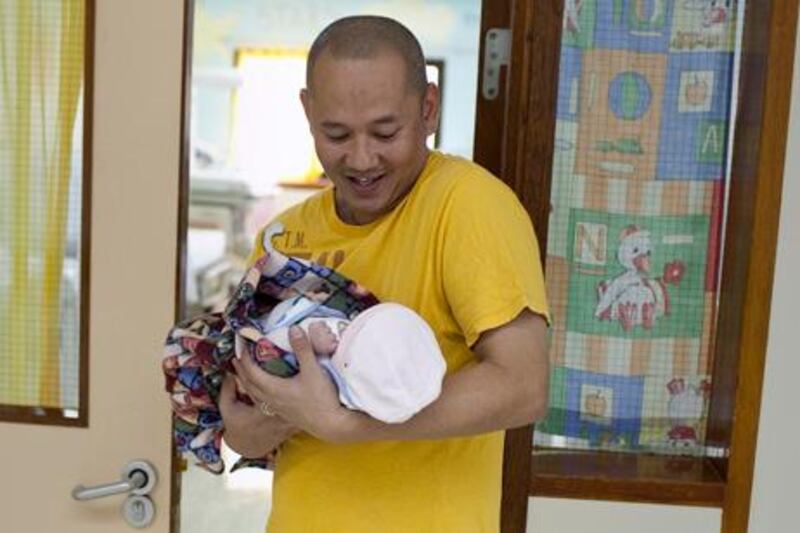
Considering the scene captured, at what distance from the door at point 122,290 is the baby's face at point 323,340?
0.66 m

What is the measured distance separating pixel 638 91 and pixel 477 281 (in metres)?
0.63

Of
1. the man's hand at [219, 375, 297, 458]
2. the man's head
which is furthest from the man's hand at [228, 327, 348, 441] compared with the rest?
the man's head

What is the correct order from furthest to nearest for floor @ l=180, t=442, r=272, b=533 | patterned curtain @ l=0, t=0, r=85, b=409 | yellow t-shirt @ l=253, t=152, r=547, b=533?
floor @ l=180, t=442, r=272, b=533 < patterned curtain @ l=0, t=0, r=85, b=409 < yellow t-shirt @ l=253, t=152, r=547, b=533

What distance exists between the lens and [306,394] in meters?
0.84

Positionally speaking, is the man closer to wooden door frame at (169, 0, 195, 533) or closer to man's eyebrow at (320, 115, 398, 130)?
man's eyebrow at (320, 115, 398, 130)

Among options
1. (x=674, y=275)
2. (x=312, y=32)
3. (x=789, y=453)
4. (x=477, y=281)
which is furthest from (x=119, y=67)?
(x=312, y=32)

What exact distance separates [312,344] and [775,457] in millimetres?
882

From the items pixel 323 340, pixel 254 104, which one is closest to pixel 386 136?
pixel 323 340

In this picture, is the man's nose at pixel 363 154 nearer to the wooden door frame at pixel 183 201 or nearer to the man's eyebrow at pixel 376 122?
the man's eyebrow at pixel 376 122

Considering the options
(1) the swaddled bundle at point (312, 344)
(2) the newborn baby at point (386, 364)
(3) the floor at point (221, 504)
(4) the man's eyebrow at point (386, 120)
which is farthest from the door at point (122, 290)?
(2) the newborn baby at point (386, 364)

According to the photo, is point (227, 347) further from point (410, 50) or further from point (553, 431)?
point (553, 431)

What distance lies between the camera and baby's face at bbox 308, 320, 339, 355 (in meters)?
0.84

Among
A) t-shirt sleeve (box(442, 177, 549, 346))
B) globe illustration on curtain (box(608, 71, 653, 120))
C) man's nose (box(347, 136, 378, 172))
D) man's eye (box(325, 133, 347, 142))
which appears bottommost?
t-shirt sleeve (box(442, 177, 549, 346))

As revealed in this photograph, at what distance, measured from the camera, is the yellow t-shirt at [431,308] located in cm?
90
